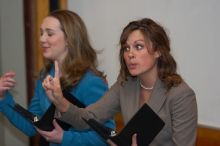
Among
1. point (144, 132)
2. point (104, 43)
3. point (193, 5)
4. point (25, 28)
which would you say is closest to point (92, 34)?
point (104, 43)

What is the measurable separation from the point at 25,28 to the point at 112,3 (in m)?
0.81

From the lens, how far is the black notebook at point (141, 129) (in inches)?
52.5

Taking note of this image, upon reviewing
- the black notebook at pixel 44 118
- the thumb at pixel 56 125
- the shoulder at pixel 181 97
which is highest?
the shoulder at pixel 181 97

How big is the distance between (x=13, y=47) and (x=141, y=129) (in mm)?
1861

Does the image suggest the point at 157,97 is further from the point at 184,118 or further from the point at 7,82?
the point at 7,82

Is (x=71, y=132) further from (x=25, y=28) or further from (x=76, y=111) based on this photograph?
(x=25, y=28)

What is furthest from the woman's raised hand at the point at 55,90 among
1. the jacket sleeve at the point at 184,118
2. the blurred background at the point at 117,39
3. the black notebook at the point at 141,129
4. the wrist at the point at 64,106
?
the blurred background at the point at 117,39

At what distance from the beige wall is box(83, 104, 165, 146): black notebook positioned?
5.61ft

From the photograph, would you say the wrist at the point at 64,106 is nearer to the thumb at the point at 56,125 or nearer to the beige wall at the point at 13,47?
the thumb at the point at 56,125

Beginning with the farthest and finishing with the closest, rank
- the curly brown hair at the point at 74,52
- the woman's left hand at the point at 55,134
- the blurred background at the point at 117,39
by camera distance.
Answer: the blurred background at the point at 117,39, the curly brown hair at the point at 74,52, the woman's left hand at the point at 55,134

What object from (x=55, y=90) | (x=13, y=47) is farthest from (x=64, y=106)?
(x=13, y=47)

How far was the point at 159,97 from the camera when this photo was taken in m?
1.55

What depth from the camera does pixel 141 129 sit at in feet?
4.45

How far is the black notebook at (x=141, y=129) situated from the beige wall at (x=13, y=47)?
171cm
